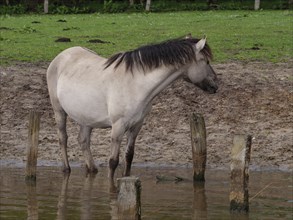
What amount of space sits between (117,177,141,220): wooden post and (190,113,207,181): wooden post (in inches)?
175

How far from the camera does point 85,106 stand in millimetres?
14812

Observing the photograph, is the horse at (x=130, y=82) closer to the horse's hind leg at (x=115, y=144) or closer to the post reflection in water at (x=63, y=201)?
the horse's hind leg at (x=115, y=144)

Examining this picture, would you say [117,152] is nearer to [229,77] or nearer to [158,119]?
[158,119]

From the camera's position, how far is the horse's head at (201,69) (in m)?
13.9

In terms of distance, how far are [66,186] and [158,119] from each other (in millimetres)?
4156

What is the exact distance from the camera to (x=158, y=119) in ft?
59.0

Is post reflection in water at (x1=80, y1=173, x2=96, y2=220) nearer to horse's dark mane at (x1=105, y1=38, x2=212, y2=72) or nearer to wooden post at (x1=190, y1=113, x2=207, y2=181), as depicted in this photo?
wooden post at (x1=190, y1=113, x2=207, y2=181)

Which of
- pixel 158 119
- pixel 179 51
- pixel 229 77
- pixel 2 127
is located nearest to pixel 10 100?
pixel 2 127

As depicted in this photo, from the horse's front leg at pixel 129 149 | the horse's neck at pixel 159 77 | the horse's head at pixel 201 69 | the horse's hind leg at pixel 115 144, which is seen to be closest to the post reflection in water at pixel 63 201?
the horse's hind leg at pixel 115 144

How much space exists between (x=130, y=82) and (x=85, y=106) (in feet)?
3.29

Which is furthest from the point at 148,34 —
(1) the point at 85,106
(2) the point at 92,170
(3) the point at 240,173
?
(3) the point at 240,173

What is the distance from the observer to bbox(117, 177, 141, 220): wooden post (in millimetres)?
9867

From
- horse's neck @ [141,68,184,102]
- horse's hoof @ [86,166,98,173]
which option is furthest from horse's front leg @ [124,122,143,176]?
horse's hoof @ [86,166,98,173]

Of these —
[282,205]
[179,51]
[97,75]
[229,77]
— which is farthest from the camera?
[229,77]
